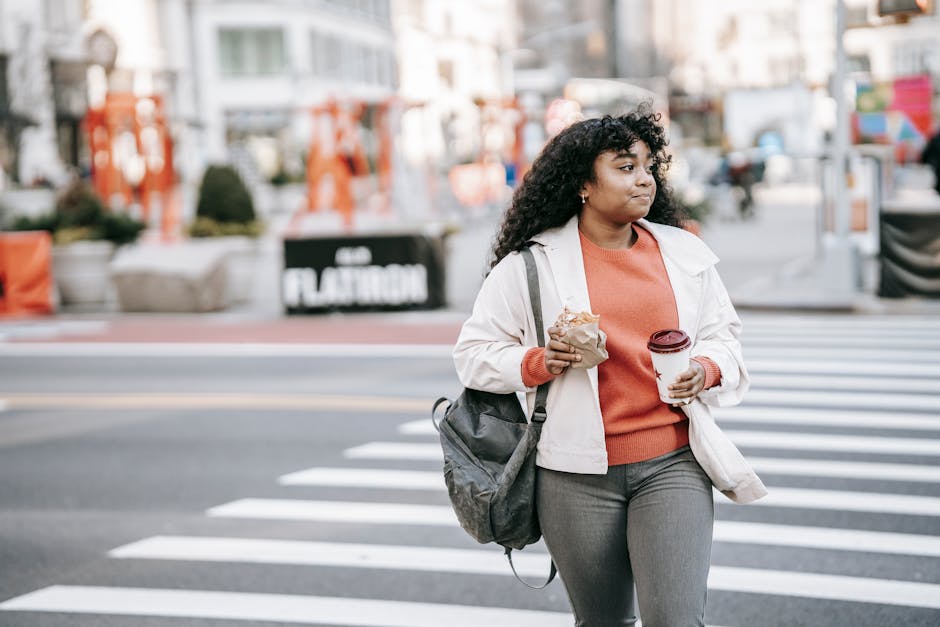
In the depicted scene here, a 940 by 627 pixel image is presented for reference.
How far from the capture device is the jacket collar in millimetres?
3629

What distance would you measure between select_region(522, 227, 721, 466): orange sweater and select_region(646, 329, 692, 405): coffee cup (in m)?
0.10

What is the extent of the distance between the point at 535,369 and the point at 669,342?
38 cm

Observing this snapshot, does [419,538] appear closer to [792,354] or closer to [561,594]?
[561,594]

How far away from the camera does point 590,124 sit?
3654mm

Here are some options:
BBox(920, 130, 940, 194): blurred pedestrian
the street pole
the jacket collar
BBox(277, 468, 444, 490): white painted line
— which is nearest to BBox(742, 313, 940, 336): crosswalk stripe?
the street pole

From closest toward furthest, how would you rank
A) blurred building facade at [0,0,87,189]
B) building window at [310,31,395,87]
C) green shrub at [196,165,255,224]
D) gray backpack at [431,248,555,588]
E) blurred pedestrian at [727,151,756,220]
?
gray backpack at [431,248,555,588] < green shrub at [196,165,255,224] < blurred pedestrian at [727,151,756,220] < blurred building facade at [0,0,87,189] < building window at [310,31,395,87]

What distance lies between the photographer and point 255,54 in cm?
6694

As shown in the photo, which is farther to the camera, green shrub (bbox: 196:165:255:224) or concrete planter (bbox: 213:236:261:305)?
green shrub (bbox: 196:165:255:224)

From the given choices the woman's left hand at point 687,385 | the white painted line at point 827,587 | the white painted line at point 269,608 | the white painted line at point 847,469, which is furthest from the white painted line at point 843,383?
the woman's left hand at point 687,385

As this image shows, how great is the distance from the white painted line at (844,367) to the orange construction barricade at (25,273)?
417 inches

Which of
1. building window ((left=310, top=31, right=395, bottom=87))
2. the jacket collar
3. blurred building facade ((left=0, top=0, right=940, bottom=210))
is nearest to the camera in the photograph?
the jacket collar

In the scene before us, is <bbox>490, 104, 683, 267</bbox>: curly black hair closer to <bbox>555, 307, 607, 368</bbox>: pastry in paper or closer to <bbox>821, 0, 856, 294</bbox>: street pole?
<bbox>555, 307, 607, 368</bbox>: pastry in paper

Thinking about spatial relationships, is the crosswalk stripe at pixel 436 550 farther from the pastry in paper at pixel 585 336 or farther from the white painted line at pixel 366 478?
the pastry in paper at pixel 585 336

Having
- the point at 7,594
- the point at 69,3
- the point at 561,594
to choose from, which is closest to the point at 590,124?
the point at 561,594
